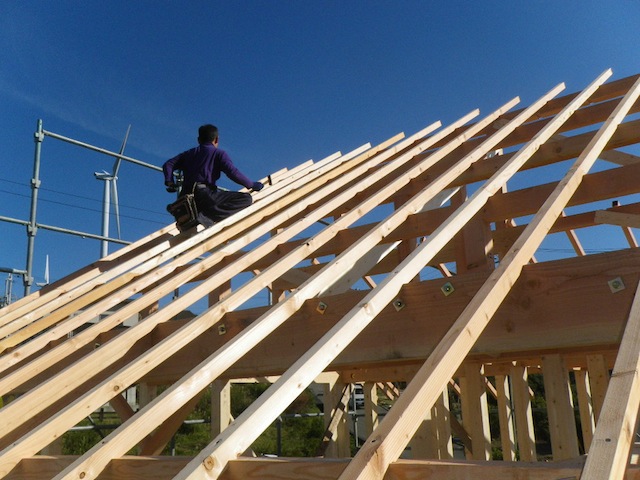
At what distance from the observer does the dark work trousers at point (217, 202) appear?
15.3 ft

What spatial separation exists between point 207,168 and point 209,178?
0.27ft

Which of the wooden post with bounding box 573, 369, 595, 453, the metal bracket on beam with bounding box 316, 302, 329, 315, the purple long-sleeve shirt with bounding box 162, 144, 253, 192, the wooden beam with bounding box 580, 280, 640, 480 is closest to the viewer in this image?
the wooden beam with bounding box 580, 280, 640, 480

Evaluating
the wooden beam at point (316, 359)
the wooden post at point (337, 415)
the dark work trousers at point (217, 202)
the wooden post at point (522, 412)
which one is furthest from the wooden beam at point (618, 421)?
the wooden post at point (337, 415)

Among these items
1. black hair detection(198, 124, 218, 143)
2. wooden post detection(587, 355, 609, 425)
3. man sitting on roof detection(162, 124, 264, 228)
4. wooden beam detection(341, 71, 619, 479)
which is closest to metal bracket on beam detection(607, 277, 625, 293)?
wooden beam detection(341, 71, 619, 479)

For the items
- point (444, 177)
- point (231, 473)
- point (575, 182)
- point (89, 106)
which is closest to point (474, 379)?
point (444, 177)

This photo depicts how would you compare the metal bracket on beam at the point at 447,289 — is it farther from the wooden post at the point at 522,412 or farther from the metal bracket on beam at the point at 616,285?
the wooden post at the point at 522,412

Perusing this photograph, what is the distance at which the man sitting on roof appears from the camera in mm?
4680

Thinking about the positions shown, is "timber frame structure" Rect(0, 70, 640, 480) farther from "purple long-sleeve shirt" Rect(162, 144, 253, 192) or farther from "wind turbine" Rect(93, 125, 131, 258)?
"wind turbine" Rect(93, 125, 131, 258)

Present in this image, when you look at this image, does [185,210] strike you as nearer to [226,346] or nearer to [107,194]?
[226,346]

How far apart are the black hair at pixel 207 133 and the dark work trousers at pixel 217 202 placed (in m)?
0.45

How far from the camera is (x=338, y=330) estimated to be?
6.41 ft

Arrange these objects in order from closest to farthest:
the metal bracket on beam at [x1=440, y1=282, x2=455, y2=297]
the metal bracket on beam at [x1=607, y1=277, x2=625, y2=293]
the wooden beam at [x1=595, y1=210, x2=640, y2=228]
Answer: the metal bracket on beam at [x1=607, y1=277, x2=625, y2=293] → the metal bracket on beam at [x1=440, y1=282, x2=455, y2=297] → the wooden beam at [x1=595, y1=210, x2=640, y2=228]

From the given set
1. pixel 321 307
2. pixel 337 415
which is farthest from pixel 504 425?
pixel 321 307

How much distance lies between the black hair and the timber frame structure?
678 mm
